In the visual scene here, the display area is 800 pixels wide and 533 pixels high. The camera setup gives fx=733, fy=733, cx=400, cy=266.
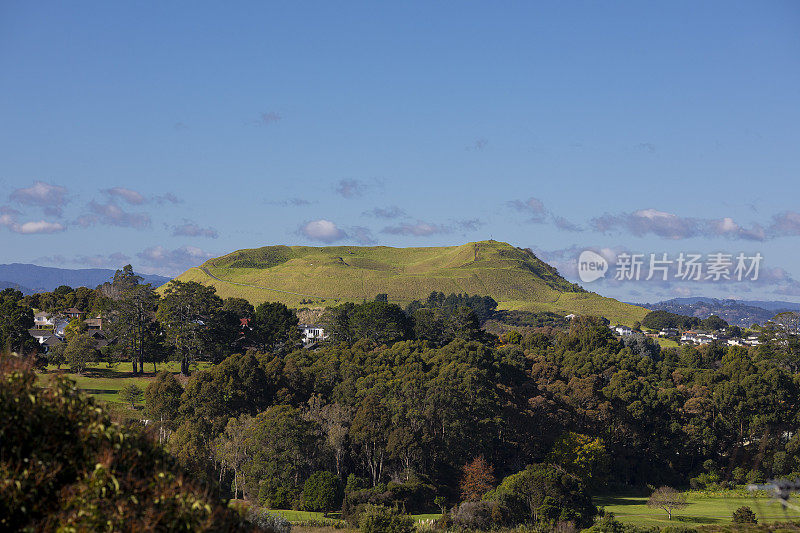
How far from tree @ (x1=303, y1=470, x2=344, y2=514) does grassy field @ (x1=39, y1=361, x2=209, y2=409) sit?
17935 mm

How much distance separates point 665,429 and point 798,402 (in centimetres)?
1311

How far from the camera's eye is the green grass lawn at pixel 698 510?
41031 mm

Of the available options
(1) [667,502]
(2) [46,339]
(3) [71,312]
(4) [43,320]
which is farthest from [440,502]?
(4) [43,320]

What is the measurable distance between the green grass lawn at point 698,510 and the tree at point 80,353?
4159 cm

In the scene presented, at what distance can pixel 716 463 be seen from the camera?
59188 millimetres

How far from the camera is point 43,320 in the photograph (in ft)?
348

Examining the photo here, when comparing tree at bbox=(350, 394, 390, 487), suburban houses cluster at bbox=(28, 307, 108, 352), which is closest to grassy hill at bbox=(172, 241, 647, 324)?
suburban houses cluster at bbox=(28, 307, 108, 352)

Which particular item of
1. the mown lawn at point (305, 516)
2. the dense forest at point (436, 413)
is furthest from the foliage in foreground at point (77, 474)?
the mown lawn at point (305, 516)

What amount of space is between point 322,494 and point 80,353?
3090cm

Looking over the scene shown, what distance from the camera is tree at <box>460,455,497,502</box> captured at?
4328 centimetres

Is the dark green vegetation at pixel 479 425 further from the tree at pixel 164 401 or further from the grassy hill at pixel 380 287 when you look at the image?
the grassy hill at pixel 380 287

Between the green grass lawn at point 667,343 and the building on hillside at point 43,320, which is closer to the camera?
the building on hillside at point 43,320

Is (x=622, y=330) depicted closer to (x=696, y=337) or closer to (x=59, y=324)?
(x=696, y=337)

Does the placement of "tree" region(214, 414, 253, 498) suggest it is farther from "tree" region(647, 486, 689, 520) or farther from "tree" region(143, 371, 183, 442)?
"tree" region(647, 486, 689, 520)
